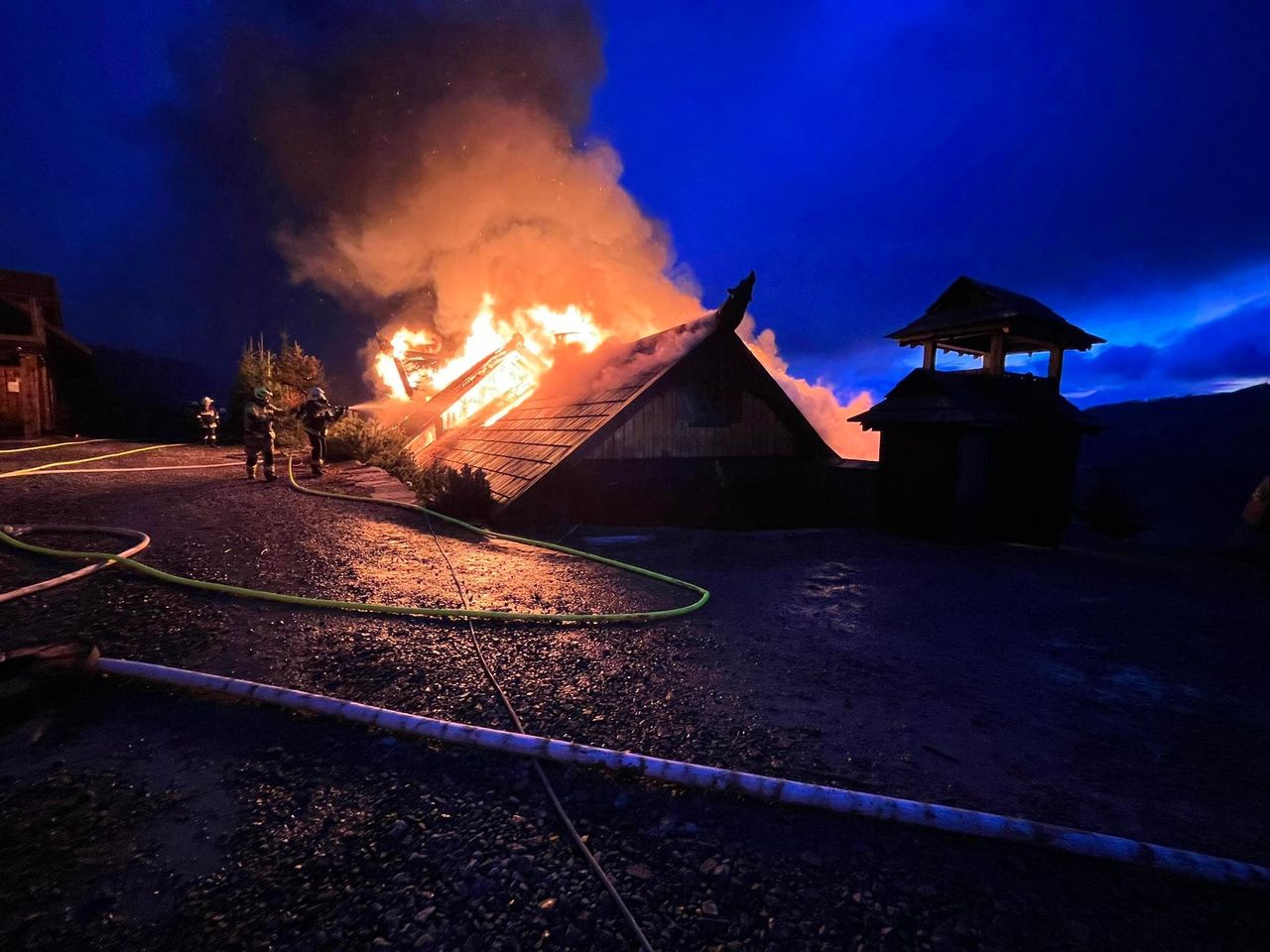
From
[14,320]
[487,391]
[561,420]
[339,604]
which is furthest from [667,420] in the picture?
[14,320]

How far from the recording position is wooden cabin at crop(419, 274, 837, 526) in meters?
10.0

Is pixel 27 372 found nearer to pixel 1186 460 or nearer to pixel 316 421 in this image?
pixel 316 421

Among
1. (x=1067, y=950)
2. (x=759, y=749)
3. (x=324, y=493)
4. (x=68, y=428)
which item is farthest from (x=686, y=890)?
(x=68, y=428)

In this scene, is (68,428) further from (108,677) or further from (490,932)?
(490,932)

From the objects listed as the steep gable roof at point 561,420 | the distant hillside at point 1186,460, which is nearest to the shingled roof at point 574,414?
the steep gable roof at point 561,420

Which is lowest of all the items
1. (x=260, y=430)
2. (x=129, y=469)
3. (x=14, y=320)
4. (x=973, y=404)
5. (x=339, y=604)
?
(x=339, y=604)

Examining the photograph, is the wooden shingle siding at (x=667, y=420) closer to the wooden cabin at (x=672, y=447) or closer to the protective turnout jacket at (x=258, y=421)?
the wooden cabin at (x=672, y=447)

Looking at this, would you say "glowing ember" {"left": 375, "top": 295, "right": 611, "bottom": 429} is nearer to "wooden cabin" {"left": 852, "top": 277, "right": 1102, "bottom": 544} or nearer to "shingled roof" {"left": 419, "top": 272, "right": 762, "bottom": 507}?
"shingled roof" {"left": 419, "top": 272, "right": 762, "bottom": 507}

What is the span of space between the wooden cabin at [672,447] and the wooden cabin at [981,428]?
2123 millimetres

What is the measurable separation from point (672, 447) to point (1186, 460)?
82270 millimetres

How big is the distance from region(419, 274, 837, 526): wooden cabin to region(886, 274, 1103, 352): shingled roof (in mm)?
4819

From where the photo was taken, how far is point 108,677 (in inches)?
123

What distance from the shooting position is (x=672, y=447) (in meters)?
11.2

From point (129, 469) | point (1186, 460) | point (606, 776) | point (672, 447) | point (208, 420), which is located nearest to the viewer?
point (606, 776)
